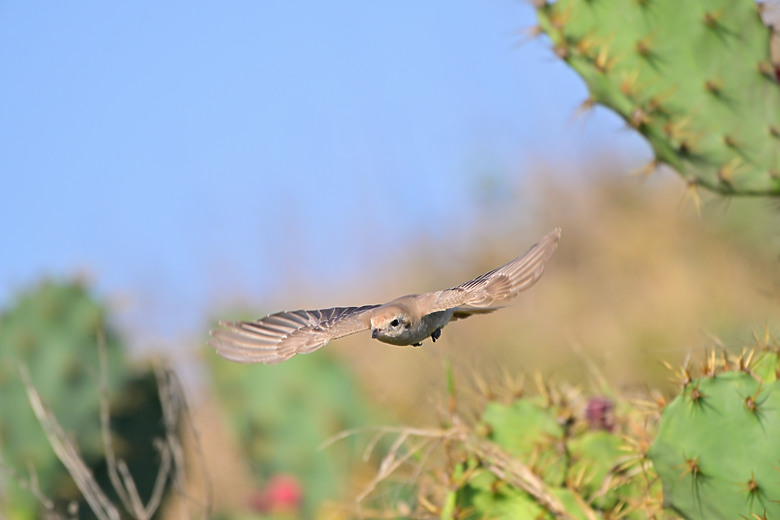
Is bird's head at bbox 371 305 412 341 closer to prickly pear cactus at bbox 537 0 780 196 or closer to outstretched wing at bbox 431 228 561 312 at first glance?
outstretched wing at bbox 431 228 561 312

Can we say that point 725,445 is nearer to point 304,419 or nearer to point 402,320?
point 402,320

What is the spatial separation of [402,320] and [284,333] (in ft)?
1.33

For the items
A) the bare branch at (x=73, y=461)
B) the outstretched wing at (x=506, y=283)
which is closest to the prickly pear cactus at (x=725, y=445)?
the outstretched wing at (x=506, y=283)

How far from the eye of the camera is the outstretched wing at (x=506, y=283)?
7.31 ft

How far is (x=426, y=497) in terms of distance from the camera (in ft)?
8.85

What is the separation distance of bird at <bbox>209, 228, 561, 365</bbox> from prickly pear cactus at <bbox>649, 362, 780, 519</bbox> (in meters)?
0.41

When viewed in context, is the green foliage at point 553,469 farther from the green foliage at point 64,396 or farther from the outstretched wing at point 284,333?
the green foliage at point 64,396

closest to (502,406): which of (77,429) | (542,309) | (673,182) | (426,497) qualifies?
(426,497)

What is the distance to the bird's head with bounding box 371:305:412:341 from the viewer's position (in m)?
2.09

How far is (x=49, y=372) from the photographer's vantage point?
13.6 ft

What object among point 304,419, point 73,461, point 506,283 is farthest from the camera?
point 304,419

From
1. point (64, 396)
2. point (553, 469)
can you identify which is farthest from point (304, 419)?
point (553, 469)

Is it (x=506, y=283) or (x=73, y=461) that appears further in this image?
(x=73, y=461)

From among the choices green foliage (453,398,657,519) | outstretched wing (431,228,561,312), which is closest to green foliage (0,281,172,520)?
green foliage (453,398,657,519)
